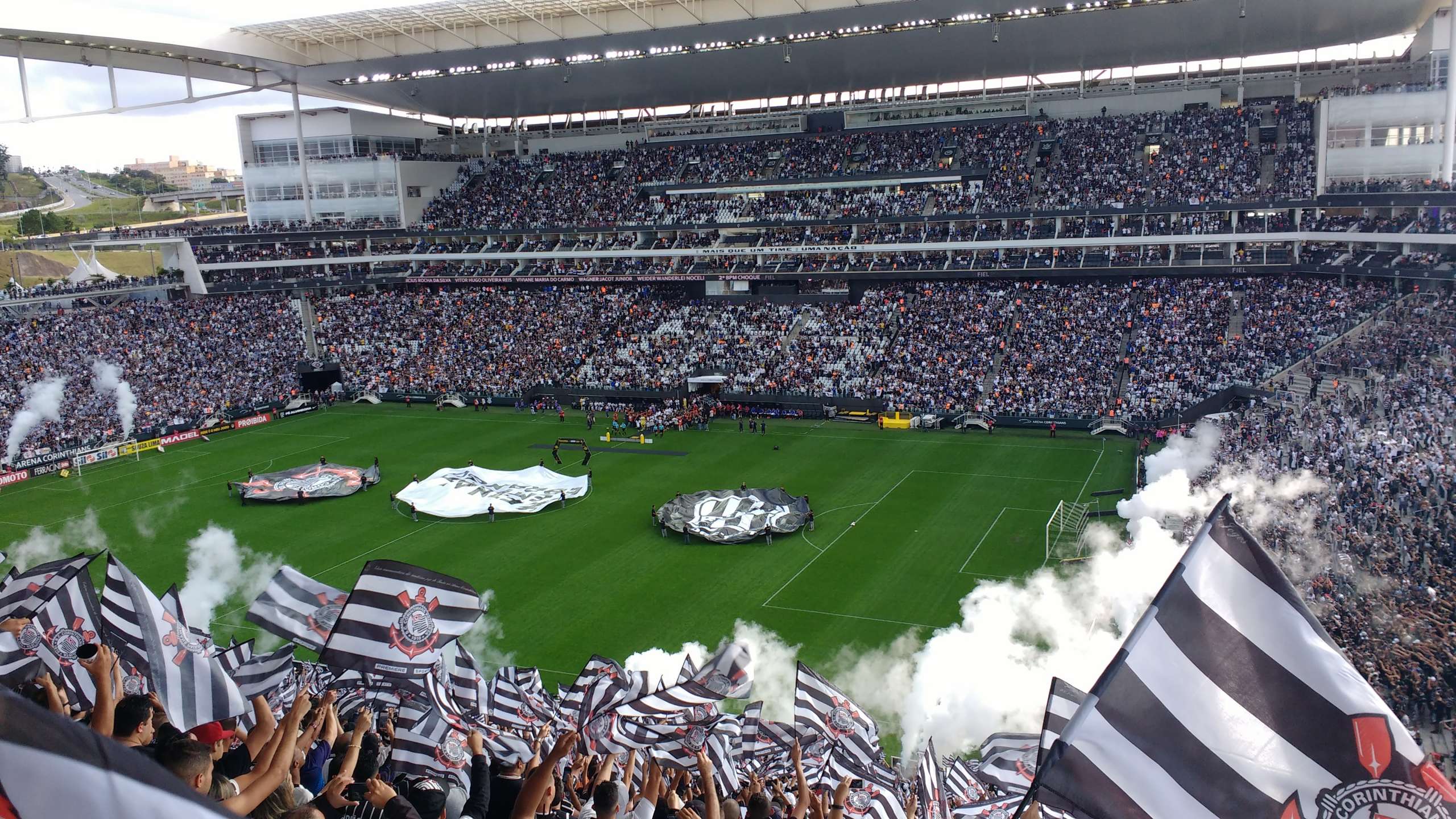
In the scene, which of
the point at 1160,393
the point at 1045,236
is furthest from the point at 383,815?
the point at 1045,236

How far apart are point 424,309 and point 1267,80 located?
5155 cm

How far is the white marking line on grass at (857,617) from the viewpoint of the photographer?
2347 centimetres

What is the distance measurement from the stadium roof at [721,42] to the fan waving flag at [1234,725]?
146 ft

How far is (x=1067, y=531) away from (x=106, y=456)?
3991cm

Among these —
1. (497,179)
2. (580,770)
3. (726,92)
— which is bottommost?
(580,770)

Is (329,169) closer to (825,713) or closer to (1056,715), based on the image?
(825,713)

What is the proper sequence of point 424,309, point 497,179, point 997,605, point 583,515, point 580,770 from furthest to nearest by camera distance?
point 497,179 < point 424,309 < point 583,515 < point 997,605 < point 580,770

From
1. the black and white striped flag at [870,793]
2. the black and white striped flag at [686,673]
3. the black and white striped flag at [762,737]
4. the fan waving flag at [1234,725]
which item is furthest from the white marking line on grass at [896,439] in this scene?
the fan waving flag at [1234,725]

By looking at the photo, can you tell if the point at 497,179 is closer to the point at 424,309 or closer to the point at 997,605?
the point at 424,309

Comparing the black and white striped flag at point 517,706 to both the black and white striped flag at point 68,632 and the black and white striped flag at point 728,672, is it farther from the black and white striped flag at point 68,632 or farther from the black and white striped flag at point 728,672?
the black and white striped flag at point 68,632

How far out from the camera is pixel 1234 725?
17.5ft

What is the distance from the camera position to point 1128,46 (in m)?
53.5

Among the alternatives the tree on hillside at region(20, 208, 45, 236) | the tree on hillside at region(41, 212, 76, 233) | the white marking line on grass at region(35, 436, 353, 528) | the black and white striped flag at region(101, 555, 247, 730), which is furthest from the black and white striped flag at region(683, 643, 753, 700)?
the tree on hillside at region(41, 212, 76, 233)

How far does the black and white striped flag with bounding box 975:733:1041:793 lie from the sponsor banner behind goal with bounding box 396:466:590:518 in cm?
2128
